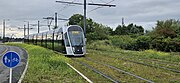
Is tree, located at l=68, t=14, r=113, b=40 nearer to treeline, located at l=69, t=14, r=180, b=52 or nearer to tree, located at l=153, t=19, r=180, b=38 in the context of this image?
treeline, located at l=69, t=14, r=180, b=52

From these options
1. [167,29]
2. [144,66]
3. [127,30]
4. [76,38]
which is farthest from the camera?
[127,30]

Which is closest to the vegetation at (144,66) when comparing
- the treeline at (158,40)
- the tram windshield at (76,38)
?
the tram windshield at (76,38)

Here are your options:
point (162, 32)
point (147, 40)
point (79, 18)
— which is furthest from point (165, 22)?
point (79, 18)

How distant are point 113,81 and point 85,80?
1.27 metres

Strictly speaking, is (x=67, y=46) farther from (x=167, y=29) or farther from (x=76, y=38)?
(x=167, y=29)

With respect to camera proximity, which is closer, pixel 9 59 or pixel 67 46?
pixel 9 59

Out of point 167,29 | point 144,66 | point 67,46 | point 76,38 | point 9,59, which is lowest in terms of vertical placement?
point 144,66

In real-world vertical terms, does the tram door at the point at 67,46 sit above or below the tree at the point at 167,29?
below

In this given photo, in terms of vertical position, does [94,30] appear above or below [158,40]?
above

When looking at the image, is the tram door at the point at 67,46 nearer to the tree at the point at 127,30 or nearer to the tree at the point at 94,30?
the tree at the point at 94,30

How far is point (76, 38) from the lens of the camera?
115ft

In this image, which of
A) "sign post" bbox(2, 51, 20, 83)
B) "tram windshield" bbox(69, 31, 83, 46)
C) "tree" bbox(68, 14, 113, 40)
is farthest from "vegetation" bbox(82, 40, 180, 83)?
"tree" bbox(68, 14, 113, 40)

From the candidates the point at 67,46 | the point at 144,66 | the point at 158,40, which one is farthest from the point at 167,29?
the point at 144,66

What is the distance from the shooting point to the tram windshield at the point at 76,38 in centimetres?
3466
